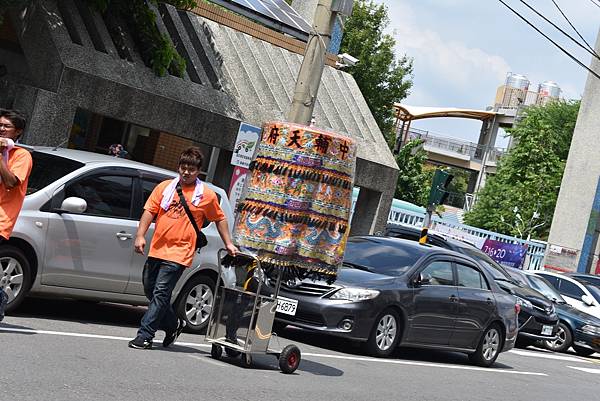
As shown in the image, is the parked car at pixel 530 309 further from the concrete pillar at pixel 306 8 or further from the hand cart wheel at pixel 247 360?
the concrete pillar at pixel 306 8

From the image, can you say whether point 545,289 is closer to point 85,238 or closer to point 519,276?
point 519,276

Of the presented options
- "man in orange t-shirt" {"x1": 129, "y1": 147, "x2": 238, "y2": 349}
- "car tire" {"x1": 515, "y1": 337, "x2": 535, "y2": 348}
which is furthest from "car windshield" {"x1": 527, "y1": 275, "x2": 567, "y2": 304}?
"man in orange t-shirt" {"x1": 129, "y1": 147, "x2": 238, "y2": 349}

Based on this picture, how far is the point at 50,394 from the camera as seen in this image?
741cm

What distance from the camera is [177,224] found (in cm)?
990

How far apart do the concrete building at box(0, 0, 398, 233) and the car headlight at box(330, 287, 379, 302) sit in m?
6.20

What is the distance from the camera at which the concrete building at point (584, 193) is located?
1877 inches

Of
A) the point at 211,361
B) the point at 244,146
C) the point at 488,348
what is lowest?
the point at 211,361

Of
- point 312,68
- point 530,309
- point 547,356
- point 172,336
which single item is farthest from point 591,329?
point 172,336

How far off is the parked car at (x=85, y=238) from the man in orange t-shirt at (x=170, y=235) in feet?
3.50

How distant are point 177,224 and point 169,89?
9.97 meters

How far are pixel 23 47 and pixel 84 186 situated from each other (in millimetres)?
7751

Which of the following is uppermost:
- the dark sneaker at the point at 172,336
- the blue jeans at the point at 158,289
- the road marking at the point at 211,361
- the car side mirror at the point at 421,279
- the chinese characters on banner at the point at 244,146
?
the chinese characters on banner at the point at 244,146

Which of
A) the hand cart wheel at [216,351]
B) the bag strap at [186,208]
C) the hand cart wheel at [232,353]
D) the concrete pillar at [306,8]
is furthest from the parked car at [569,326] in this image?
the bag strap at [186,208]

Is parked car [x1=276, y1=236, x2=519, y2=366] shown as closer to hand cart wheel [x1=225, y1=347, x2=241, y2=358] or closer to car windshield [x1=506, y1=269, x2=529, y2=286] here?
hand cart wheel [x1=225, y1=347, x2=241, y2=358]
